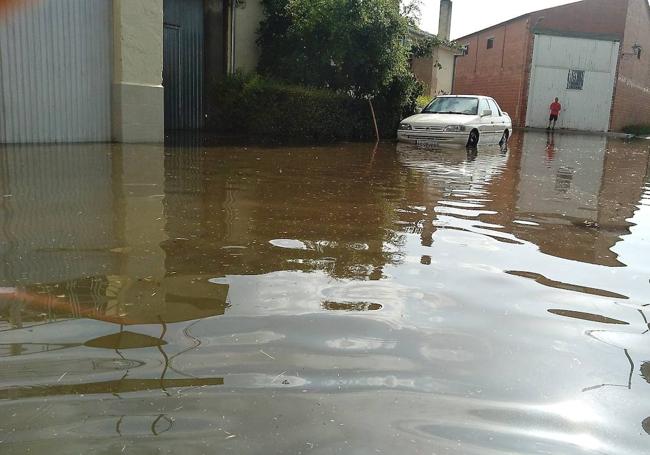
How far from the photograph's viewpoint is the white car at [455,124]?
14.1 meters

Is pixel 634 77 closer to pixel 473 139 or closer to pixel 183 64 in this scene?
pixel 473 139

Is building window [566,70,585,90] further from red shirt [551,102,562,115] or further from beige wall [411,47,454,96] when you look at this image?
beige wall [411,47,454,96]

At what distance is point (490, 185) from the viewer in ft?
27.9

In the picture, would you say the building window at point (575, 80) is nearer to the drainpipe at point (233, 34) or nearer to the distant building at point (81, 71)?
the drainpipe at point (233, 34)

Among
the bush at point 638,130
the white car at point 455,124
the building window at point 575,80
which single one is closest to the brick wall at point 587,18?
the building window at point 575,80

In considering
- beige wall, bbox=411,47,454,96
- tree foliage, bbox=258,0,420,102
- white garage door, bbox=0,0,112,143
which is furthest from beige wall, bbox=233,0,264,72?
beige wall, bbox=411,47,454,96

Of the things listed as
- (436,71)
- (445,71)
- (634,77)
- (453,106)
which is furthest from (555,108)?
(453,106)

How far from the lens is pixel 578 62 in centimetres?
3123

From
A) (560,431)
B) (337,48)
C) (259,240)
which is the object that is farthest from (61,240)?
(337,48)

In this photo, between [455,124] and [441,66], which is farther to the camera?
[441,66]

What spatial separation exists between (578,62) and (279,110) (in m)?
22.7

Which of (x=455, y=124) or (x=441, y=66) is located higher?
(x=441, y=66)

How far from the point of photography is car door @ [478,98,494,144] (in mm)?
14828

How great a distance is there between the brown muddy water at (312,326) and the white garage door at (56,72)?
415cm
